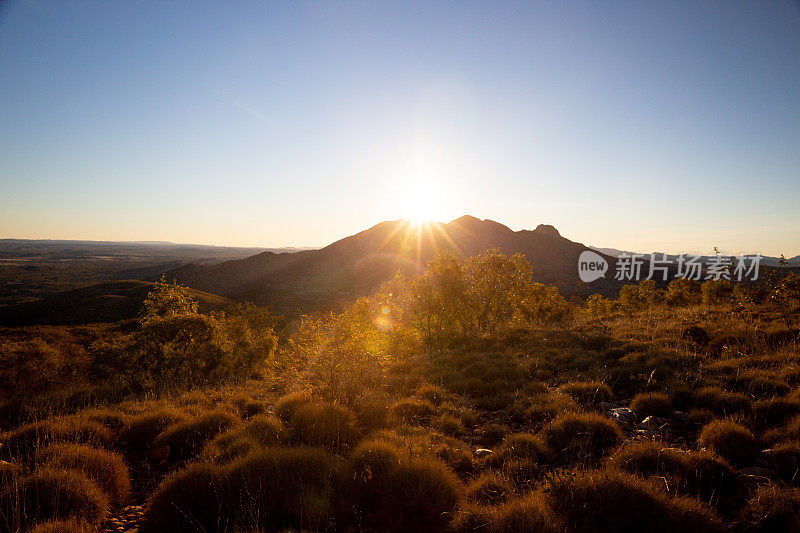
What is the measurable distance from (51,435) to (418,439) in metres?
7.26

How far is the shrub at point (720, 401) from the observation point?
7086mm

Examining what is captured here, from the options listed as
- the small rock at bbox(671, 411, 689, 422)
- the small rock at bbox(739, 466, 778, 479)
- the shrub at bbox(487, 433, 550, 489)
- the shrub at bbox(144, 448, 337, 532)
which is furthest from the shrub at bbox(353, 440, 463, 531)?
the small rock at bbox(671, 411, 689, 422)

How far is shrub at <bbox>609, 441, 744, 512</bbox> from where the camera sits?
468cm

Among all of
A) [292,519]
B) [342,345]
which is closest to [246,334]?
[342,345]

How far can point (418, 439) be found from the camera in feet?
21.6

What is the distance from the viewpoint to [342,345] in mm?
9336

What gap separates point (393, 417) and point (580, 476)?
428cm

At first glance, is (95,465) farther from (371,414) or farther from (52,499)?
(371,414)

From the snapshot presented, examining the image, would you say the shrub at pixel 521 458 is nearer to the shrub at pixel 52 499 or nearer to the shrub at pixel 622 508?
the shrub at pixel 622 508

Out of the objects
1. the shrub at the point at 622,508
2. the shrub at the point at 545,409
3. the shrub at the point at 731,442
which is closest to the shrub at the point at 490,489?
the shrub at the point at 622,508

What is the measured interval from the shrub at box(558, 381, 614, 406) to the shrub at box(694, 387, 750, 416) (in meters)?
1.80

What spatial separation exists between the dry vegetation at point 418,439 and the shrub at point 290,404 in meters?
0.08

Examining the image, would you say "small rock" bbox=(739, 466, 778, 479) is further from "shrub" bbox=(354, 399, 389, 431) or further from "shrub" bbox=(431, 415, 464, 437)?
"shrub" bbox=(354, 399, 389, 431)

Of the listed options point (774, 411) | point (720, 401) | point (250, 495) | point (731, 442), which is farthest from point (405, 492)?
point (774, 411)
